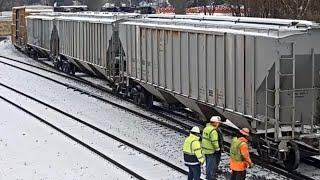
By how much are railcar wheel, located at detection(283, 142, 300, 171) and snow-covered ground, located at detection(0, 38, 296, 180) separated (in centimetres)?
51

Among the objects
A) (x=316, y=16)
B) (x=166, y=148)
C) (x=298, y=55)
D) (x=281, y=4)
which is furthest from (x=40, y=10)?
(x=298, y=55)

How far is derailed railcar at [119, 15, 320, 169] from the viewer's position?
1336 centimetres

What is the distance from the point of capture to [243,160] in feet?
37.2

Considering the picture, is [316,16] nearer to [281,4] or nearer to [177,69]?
[281,4]

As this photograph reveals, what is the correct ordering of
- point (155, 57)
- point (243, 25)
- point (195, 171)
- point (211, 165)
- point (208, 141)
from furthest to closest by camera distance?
point (155, 57) < point (243, 25) < point (211, 165) < point (208, 141) < point (195, 171)

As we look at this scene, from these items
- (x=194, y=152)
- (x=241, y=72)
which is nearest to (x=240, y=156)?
(x=194, y=152)

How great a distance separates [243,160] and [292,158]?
263 centimetres

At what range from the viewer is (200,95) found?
666 inches

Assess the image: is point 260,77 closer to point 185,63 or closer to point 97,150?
point 185,63

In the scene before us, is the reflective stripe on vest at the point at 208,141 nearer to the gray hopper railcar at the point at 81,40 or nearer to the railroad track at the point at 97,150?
the railroad track at the point at 97,150

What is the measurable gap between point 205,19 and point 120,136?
16.2 feet

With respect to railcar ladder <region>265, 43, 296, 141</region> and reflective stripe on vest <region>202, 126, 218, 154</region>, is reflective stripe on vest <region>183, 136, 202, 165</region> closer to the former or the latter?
reflective stripe on vest <region>202, 126, 218, 154</region>

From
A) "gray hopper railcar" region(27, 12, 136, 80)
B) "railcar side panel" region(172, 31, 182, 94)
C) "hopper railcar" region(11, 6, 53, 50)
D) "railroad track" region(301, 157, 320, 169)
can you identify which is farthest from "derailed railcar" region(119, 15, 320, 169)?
"hopper railcar" region(11, 6, 53, 50)

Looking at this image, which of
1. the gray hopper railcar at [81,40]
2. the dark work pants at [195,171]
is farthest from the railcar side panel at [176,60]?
the dark work pants at [195,171]
